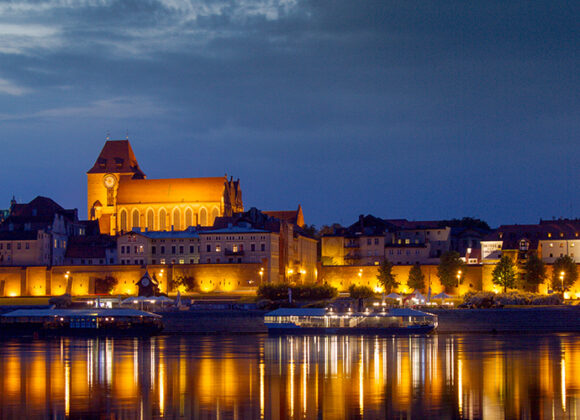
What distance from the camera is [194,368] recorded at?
1644 inches

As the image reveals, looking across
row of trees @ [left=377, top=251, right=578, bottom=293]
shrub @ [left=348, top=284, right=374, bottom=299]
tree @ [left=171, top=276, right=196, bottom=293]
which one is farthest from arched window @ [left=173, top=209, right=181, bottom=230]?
shrub @ [left=348, top=284, right=374, bottom=299]

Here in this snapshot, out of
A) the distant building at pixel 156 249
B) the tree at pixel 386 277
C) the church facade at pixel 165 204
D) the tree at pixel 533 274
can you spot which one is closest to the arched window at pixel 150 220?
the church facade at pixel 165 204

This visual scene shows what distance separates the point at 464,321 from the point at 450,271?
27.7 m

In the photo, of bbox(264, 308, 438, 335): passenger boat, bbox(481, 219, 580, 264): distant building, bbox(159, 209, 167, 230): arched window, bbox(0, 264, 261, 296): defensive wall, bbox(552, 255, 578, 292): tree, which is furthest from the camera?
bbox(159, 209, 167, 230): arched window

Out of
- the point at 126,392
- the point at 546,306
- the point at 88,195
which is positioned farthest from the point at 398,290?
the point at 126,392

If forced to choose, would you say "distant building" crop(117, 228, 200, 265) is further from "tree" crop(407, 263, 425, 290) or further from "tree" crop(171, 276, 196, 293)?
"tree" crop(407, 263, 425, 290)

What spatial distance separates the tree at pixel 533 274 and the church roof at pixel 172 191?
44151 mm

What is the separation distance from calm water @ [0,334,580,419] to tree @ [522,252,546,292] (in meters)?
38.1

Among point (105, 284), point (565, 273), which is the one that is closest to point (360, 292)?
point (565, 273)

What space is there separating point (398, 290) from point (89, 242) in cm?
3465

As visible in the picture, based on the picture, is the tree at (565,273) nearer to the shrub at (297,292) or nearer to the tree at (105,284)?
the shrub at (297,292)

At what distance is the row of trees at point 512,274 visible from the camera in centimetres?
9469

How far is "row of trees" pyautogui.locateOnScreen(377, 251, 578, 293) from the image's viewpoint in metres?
94.7

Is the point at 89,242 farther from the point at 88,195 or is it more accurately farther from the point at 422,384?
the point at 422,384
